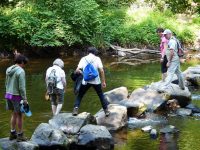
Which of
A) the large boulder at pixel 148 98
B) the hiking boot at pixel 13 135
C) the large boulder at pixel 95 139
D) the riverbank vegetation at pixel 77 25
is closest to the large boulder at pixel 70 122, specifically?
the large boulder at pixel 95 139

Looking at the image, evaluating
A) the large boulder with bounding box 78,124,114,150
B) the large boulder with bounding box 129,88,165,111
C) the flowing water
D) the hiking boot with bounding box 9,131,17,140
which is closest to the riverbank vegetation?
the flowing water

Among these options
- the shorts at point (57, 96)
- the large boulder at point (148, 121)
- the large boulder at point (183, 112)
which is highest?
the shorts at point (57, 96)

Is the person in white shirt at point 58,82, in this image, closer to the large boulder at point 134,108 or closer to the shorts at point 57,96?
the shorts at point 57,96

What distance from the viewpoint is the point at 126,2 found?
3522 cm

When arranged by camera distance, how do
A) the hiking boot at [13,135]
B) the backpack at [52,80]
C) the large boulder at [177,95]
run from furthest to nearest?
the large boulder at [177,95] < the backpack at [52,80] < the hiking boot at [13,135]

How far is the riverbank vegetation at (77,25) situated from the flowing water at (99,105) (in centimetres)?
222

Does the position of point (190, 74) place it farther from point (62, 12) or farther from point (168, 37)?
point (62, 12)

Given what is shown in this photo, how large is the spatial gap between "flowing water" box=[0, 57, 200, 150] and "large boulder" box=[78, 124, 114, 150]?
0.94ft

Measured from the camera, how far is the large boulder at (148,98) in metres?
13.2

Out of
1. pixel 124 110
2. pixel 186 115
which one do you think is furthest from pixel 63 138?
pixel 186 115

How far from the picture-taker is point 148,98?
44.1 ft

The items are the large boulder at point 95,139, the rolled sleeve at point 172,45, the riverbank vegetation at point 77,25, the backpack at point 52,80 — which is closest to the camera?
the large boulder at point 95,139

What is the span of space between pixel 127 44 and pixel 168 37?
51.4 ft

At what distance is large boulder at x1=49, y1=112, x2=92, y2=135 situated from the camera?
10.3 m
